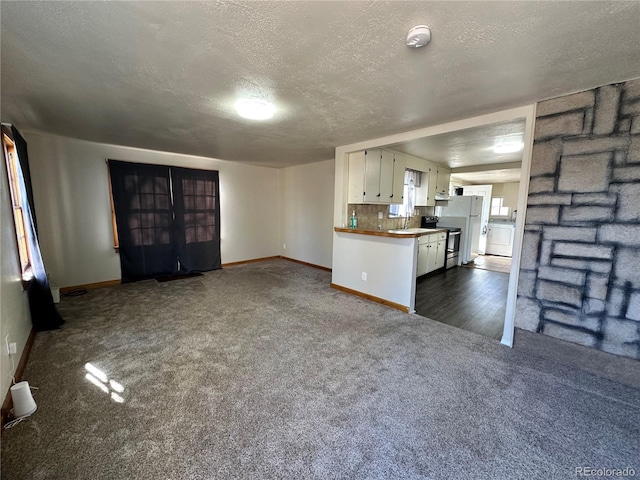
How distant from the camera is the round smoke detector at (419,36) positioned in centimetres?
137

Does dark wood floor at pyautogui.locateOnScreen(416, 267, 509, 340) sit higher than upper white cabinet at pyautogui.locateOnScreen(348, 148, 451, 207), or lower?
lower

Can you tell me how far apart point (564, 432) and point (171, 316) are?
12.3 ft

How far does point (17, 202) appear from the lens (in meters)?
2.68

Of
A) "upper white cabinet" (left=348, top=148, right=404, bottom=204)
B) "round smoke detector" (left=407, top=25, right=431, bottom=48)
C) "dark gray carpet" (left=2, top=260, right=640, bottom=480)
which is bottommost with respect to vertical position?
"dark gray carpet" (left=2, top=260, right=640, bottom=480)

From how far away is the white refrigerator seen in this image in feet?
20.2

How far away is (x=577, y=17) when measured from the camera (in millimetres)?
1288

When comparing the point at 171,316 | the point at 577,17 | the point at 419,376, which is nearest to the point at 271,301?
the point at 171,316

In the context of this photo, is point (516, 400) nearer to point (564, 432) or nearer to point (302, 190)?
point (564, 432)

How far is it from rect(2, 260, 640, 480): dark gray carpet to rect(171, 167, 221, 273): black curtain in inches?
85.0

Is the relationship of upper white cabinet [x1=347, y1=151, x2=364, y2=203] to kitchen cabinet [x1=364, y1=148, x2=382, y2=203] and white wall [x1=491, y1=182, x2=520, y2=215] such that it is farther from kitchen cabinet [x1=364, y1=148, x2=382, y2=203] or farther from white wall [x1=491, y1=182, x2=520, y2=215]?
white wall [x1=491, y1=182, x2=520, y2=215]

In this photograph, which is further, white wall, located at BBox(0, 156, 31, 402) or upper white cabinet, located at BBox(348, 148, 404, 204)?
upper white cabinet, located at BBox(348, 148, 404, 204)

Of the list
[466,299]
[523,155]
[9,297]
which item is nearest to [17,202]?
[9,297]

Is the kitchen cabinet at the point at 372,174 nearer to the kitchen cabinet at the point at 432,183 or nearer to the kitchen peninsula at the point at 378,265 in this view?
the kitchen peninsula at the point at 378,265

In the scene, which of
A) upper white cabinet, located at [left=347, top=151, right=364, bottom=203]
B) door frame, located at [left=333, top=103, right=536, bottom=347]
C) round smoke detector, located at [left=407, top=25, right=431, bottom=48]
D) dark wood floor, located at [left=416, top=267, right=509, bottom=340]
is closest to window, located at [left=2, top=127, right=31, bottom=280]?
round smoke detector, located at [left=407, top=25, right=431, bottom=48]
